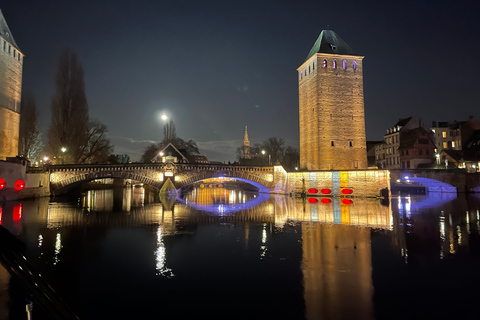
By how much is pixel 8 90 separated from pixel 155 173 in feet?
73.4

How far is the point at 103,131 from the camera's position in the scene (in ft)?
163

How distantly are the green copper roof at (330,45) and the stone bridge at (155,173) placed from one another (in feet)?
59.3

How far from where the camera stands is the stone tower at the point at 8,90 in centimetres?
3681

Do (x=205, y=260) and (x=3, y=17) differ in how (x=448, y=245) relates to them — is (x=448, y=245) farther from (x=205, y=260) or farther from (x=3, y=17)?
(x=3, y=17)

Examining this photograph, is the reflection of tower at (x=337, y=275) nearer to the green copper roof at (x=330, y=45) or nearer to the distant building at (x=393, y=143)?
the green copper roof at (x=330, y=45)

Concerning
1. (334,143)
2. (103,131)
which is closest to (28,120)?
(103,131)

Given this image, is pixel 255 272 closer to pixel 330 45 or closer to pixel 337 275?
pixel 337 275

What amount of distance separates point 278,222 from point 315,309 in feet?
36.3

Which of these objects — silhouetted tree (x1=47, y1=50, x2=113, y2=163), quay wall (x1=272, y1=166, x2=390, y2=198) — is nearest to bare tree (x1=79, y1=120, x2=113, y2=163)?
silhouetted tree (x1=47, y1=50, x2=113, y2=163)

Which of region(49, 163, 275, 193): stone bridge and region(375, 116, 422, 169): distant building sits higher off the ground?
region(375, 116, 422, 169): distant building

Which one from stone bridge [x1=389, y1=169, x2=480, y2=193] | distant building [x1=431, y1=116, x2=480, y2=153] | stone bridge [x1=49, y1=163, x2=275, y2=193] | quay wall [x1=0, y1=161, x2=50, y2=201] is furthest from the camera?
distant building [x1=431, y1=116, x2=480, y2=153]

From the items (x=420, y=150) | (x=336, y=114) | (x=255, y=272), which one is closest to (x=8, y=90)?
(x=336, y=114)

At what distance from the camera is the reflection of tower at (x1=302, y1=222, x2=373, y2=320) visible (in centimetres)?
554

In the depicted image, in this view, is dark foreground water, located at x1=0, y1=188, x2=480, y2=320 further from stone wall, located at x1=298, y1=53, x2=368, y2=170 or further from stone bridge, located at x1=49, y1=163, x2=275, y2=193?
stone wall, located at x1=298, y1=53, x2=368, y2=170
